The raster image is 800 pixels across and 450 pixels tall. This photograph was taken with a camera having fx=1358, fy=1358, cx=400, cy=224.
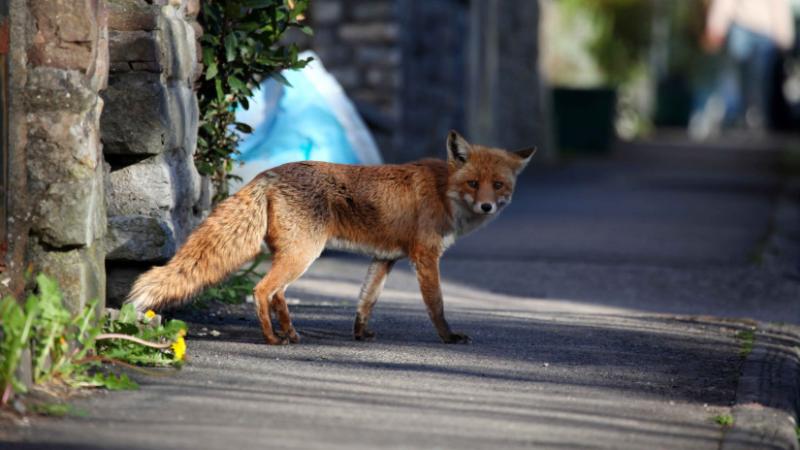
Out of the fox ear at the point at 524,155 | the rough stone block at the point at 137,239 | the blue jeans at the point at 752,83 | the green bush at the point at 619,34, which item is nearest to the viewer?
the rough stone block at the point at 137,239

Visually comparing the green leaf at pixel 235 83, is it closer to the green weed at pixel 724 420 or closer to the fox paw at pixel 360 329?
the fox paw at pixel 360 329

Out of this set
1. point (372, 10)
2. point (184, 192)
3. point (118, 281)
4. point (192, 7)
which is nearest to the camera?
point (118, 281)

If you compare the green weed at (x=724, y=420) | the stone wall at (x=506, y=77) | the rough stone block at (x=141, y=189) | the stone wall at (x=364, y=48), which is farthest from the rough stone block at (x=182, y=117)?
the stone wall at (x=506, y=77)

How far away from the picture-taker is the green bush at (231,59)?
277 inches

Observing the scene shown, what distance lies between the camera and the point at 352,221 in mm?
6223

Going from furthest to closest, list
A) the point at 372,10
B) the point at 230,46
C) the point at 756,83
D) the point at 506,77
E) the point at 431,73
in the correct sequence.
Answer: the point at 756,83, the point at 506,77, the point at 431,73, the point at 372,10, the point at 230,46

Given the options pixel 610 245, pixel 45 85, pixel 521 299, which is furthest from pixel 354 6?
pixel 45 85

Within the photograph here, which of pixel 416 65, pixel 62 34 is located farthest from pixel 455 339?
pixel 416 65

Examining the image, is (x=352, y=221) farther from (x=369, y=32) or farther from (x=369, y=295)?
(x=369, y=32)

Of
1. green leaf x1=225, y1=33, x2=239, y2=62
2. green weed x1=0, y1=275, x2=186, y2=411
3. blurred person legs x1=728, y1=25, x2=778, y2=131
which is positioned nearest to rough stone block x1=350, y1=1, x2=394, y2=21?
Result: green leaf x1=225, y1=33, x2=239, y2=62

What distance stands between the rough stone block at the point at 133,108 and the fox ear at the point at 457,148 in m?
1.33

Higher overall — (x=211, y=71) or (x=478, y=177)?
(x=211, y=71)

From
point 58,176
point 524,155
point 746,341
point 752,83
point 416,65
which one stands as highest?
point 58,176

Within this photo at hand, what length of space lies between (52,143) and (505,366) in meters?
2.09
